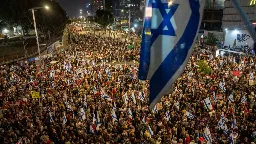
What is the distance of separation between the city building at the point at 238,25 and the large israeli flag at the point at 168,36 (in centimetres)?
3179

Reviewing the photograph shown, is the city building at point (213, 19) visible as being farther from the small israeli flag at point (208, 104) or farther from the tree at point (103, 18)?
the small israeli flag at point (208, 104)

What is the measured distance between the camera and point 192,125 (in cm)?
1118

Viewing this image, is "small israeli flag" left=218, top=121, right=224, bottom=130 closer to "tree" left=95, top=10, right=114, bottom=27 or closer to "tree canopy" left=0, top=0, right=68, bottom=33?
"tree canopy" left=0, top=0, right=68, bottom=33

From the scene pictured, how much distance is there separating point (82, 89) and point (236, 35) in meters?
28.2

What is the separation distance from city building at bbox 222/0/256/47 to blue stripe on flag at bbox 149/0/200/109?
31773 millimetres

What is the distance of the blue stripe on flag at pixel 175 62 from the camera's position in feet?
14.3

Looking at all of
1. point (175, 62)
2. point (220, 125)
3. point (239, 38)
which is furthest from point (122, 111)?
point (239, 38)

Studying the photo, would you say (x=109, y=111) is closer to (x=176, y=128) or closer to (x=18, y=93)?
(x=176, y=128)

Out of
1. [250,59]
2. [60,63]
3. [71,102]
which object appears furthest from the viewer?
[60,63]

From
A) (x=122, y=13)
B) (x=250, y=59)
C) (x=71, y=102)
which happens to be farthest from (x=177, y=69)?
(x=122, y=13)

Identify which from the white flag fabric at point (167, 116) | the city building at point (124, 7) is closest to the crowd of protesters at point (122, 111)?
the white flag fabric at point (167, 116)

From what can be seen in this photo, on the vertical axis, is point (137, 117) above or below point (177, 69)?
below

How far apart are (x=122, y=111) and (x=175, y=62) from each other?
29.3ft

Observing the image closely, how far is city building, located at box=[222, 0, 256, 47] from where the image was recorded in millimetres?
34875
